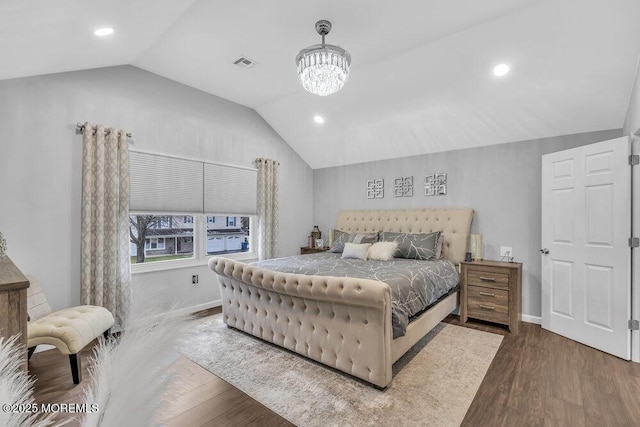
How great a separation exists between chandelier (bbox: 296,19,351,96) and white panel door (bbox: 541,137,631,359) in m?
2.62

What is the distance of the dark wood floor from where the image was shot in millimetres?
1986

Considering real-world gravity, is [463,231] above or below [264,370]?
above

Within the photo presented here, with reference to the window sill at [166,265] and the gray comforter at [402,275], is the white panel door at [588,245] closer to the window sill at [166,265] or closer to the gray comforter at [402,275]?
the gray comforter at [402,275]

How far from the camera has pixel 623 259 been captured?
9.36 feet

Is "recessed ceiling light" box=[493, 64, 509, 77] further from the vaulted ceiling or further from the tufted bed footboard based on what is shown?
the tufted bed footboard

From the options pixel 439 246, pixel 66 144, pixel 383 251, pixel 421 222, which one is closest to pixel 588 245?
pixel 439 246

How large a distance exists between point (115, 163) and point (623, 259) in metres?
5.11

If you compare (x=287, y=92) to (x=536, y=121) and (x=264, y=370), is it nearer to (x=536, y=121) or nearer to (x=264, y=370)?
(x=536, y=121)

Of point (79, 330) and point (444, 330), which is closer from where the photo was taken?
point (79, 330)

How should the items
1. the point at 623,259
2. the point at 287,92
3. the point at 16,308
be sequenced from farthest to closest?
the point at 287,92 → the point at 623,259 → the point at 16,308

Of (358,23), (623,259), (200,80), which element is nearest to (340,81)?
(358,23)

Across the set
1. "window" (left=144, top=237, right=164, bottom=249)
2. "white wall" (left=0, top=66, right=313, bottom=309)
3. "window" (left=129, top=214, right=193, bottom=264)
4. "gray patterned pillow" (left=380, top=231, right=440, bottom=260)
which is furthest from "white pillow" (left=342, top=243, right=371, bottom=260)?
"window" (left=144, top=237, right=164, bottom=249)

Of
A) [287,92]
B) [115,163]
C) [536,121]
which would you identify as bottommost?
[115,163]

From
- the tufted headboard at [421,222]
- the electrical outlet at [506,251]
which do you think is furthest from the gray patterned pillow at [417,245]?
the electrical outlet at [506,251]
